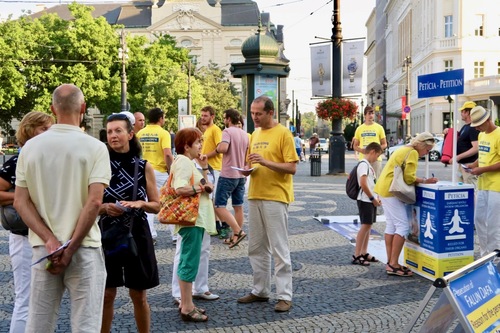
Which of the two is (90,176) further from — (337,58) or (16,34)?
(16,34)

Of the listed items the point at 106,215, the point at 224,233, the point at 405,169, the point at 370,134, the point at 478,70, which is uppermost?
the point at 478,70

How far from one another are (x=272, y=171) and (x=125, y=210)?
1.97 metres

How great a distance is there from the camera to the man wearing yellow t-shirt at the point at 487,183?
732cm

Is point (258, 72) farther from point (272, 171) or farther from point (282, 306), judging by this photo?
point (282, 306)

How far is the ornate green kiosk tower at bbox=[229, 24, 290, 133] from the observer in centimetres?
1670

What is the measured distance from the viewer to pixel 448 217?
692 centimetres

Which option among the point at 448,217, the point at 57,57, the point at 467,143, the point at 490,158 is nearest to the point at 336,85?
the point at 467,143

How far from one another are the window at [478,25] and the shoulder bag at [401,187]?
193ft

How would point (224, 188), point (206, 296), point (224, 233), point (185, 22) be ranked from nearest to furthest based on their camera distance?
point (206, 296) → point (224, 188) → point (224, 233) → point (185, 22)

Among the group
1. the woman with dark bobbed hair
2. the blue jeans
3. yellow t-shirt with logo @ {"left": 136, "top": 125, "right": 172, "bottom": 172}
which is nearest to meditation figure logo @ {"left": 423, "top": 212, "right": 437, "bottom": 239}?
the blue jeans

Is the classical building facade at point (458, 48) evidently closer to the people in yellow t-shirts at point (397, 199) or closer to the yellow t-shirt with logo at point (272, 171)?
the people in yellow t-shirts at point (397, 199)

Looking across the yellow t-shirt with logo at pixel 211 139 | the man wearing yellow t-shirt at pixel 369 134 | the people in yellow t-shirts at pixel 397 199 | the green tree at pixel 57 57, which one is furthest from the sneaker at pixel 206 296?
the green tree at pixel 57 57

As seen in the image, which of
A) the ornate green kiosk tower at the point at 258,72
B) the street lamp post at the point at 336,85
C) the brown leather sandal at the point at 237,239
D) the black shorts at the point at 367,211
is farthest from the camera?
the street lamp post at the point at 336,85

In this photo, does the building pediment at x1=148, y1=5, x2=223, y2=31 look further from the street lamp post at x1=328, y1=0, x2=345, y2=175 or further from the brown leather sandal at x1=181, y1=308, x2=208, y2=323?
the brown leather sandal at x1=181, y1=308, x2=208, y2=323
